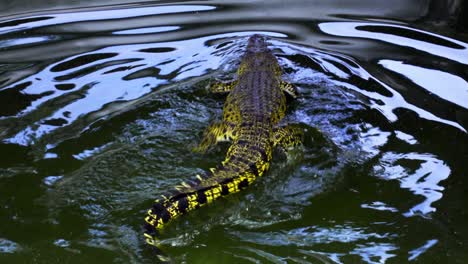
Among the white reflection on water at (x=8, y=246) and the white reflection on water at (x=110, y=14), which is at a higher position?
the white reflection on water at (x=110, y=14)

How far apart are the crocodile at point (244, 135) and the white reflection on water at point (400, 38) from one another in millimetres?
1270

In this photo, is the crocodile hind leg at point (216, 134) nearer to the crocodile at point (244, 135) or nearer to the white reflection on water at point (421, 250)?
the crocodile at point (244, 135)

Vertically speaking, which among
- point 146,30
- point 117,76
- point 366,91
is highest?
point 146,30

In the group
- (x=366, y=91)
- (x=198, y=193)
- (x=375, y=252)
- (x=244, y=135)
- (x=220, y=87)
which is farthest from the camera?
(x=220, y=87)

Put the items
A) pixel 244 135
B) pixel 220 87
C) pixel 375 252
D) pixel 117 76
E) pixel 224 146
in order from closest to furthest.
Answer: pixel 375 252 < pixel 244 135 < pixel 224 146 < pixel 220 87 < pixel 117 76

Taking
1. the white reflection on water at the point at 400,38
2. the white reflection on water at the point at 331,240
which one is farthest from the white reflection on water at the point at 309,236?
the white reflection on water at the point at 400,38

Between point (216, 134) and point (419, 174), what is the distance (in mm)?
2006

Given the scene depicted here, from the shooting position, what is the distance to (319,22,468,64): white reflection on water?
7.50 meters

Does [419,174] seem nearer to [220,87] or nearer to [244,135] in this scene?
[244,135]

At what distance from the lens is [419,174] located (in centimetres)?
509

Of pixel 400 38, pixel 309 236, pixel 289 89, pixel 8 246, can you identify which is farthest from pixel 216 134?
pixel 400 38

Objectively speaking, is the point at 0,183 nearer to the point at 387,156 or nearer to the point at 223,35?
the point at 387,156

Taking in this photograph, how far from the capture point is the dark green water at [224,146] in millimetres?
4371

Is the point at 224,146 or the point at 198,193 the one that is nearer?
the point at 198,193
